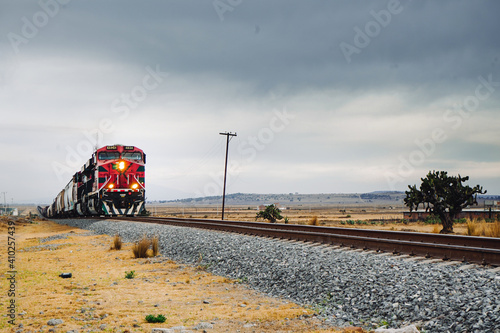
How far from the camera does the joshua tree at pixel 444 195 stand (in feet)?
80.4

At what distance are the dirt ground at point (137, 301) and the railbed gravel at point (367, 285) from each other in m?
0.53

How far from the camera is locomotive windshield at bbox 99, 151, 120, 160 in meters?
28.6

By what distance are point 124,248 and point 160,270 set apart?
18.3 ft

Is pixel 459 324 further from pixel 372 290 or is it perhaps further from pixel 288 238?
pixel 288 238

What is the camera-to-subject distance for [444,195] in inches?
983

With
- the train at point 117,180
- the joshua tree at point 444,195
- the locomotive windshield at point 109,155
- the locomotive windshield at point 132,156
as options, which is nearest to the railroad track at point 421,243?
the joshua tree at point 444,195

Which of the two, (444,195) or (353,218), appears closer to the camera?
(444,195)

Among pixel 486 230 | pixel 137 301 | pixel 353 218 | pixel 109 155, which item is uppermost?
pixel 109 155

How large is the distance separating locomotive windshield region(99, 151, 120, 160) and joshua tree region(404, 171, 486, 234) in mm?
19339

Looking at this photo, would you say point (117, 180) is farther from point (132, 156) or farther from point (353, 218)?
point (353, 218)

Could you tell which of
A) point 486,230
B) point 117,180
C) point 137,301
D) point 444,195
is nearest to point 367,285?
point 137,301

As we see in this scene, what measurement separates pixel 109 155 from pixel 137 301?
842 inches

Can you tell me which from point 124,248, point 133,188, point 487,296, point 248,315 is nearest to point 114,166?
point 133,188

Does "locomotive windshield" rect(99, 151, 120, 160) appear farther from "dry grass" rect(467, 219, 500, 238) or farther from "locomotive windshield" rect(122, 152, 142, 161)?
"dry grass" rect(467, 219, 500, 238)
